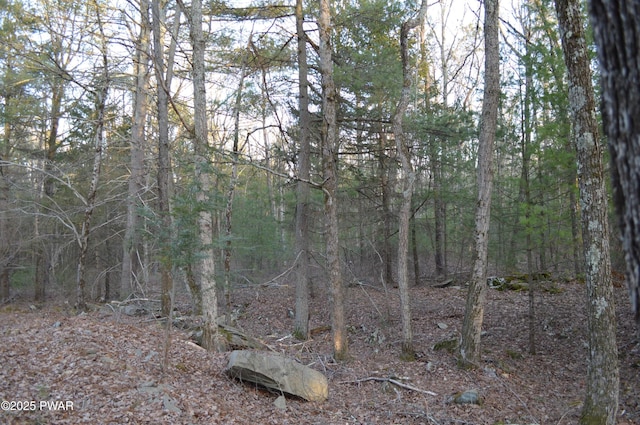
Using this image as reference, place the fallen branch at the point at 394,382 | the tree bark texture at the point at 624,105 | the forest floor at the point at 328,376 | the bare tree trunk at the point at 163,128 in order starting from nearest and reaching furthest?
the tree bark texture at the point at 624,105
the forest floor at the point at 328,376
the fallen branch at the point at 394,382
the bare tree trunk at the point at 163,128

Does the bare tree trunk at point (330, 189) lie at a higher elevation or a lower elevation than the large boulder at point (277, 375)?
higher

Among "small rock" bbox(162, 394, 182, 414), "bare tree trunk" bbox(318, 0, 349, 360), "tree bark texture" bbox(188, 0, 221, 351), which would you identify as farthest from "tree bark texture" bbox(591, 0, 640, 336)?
"bare tree trunk" bbox(318, 0, 349, 360)

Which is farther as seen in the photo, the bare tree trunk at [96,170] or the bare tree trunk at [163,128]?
the bare tree trunk at [96,170]

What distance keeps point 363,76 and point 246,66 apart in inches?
133

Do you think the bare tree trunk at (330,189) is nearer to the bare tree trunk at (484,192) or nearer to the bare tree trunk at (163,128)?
the bare tree trunk at (484,192)

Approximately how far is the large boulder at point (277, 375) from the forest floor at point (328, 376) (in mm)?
184

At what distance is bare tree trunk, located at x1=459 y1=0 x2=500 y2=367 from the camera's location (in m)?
9.41

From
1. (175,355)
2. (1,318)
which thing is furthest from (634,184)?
(1,318)

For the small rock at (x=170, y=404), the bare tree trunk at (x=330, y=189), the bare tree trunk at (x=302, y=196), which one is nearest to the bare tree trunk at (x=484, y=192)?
the bare tree trunk at (x=330, y=189)

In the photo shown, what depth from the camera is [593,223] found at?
643 centimetres

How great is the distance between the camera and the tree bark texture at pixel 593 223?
20.8 feet

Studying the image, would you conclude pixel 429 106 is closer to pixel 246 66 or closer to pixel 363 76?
pixel 363 76

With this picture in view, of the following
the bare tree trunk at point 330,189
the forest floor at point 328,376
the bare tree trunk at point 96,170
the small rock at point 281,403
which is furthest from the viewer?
the bare tree trunk at point 96,170

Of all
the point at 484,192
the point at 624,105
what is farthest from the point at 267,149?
the point at 624,105
